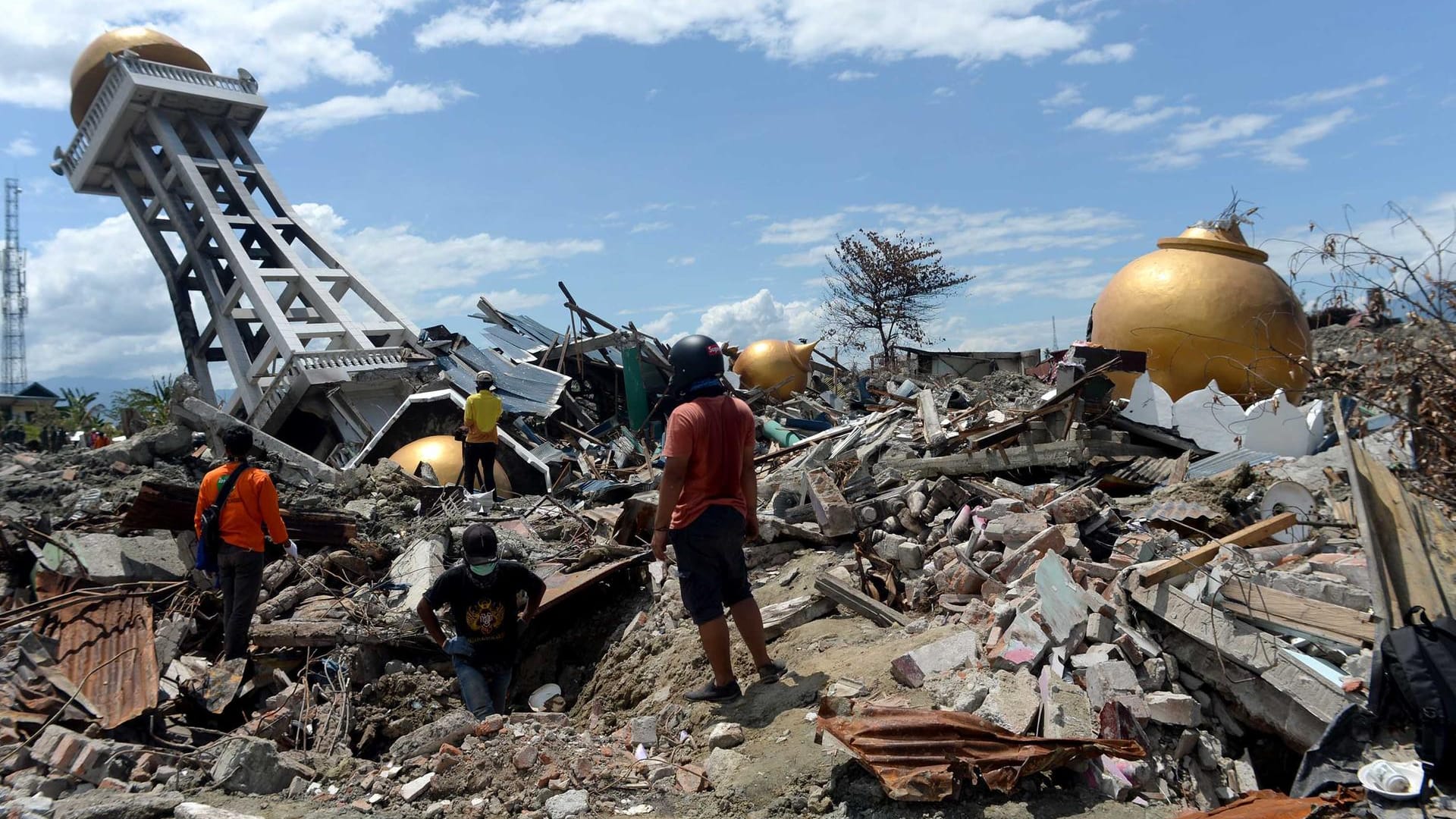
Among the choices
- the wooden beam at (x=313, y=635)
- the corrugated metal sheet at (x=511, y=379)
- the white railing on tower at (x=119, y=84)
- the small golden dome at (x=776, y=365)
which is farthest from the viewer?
the white railing on tower at (x=119, y=84)

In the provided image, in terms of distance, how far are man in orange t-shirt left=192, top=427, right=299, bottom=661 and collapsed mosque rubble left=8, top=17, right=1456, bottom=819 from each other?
370 mm

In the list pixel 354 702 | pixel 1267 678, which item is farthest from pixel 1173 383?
pixel 354 702

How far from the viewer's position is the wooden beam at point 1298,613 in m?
3.98

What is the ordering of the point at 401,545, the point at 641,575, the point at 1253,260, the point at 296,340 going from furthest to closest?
1. the point at 296,340
2. the point at 1253,260
3. the point at 401,545
4. the point at 641,575

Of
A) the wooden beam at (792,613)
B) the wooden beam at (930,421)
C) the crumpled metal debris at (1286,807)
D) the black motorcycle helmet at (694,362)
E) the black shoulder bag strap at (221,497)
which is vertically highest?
→ the black motorcycle helmet at (694,362)

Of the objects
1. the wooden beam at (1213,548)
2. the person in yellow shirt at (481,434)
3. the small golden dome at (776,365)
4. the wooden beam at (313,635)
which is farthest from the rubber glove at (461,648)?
the small golden dome at (776,365)

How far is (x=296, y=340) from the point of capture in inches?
696

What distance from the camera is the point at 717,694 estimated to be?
4.36 m

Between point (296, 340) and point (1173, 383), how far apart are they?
609 inches

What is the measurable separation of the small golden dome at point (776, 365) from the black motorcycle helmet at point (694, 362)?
13315 mm

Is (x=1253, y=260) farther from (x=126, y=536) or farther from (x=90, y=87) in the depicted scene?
(x=90, y=87)

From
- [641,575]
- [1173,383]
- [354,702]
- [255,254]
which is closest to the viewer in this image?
[354,702]

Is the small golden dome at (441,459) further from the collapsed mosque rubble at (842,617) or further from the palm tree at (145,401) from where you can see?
the palm tree at (145,401)

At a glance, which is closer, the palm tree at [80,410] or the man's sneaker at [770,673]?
the man's sneaker at [770,673]
